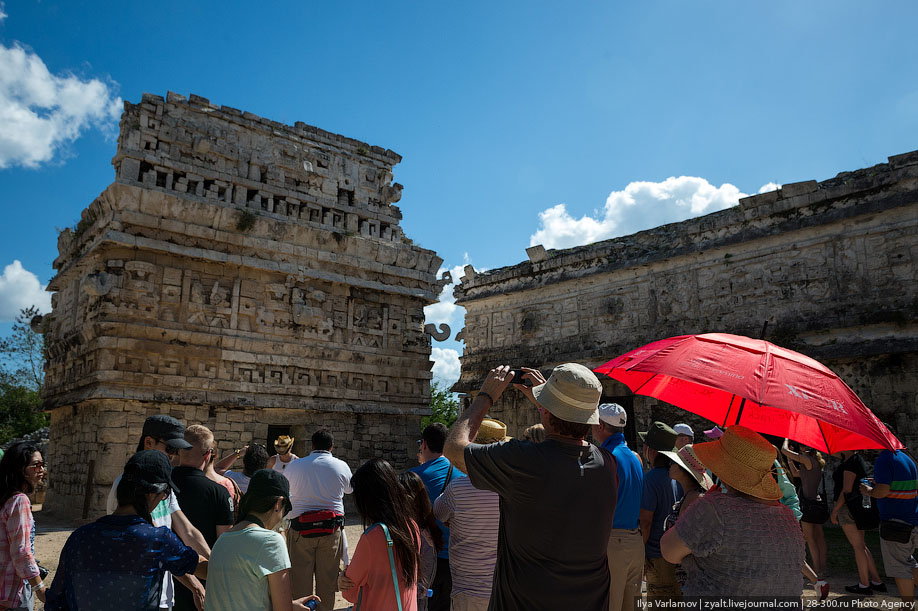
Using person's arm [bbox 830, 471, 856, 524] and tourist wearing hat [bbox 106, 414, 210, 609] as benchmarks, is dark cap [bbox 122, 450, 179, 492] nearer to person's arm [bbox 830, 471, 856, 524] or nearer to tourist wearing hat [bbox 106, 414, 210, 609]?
tourist wearing hat [bbox 106, 414, 210, 609]

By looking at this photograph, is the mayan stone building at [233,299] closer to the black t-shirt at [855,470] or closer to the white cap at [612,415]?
the white cap at [612,415]

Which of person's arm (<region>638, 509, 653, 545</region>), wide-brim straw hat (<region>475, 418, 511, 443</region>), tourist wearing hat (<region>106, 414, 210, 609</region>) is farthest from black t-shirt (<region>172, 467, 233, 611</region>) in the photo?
person's arm (<region>638, 509, 653, 545</region>)

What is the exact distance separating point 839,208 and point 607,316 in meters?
5.63

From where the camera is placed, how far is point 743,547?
2.86 meters

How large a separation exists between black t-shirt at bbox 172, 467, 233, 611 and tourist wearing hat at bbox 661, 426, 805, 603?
9.49 feet

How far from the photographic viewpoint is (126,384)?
36.8 feet

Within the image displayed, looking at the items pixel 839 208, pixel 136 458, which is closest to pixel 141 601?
pixel 136 458

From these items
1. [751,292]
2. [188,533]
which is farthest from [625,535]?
[751,292]

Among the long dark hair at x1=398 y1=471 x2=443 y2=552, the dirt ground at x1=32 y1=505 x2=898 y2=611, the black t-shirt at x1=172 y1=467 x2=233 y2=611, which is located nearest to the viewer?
the long dark hair at x1=398 y1=471 x2=443 y2=552

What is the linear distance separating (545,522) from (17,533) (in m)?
3.38

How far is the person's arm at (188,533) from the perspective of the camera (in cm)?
358

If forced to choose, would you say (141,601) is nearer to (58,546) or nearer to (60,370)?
(58,546)

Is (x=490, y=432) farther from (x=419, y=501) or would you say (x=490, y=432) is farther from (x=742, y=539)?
(x=742, y=539)

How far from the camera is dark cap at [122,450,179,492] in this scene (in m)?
3.01
